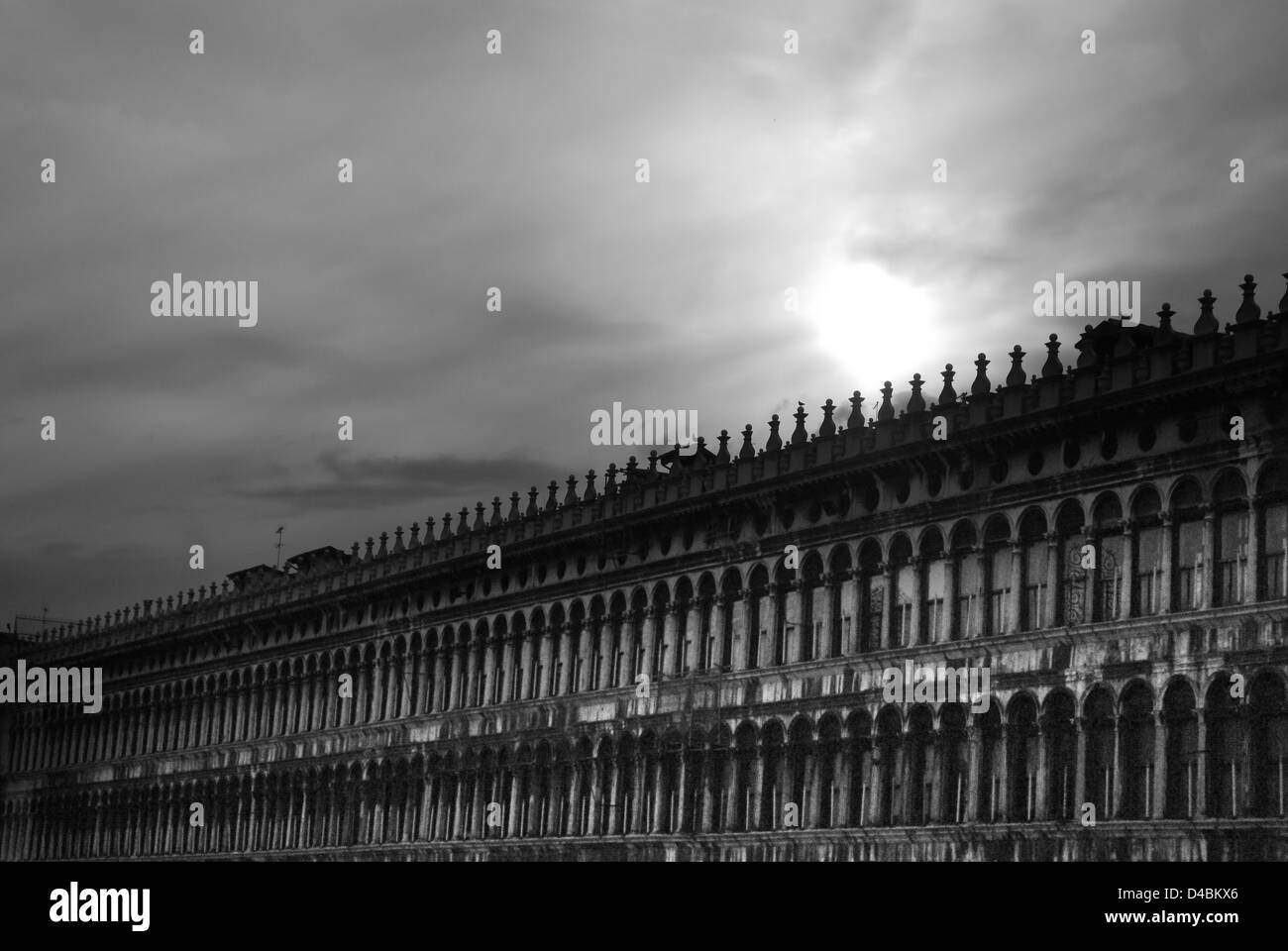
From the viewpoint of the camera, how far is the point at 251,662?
84.3m

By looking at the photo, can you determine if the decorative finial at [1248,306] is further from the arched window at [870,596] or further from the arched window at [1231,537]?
the arched window at [870,596]

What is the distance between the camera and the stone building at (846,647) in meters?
43.8

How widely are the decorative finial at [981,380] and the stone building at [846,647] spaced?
0.05 meters

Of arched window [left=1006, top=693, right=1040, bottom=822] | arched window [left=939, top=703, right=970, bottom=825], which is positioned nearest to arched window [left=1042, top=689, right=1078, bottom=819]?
arched window [left=1006, top=693, right=1040, bottom=822]

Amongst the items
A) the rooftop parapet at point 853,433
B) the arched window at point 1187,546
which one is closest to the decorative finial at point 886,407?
the rooftop parapet at point 853,433

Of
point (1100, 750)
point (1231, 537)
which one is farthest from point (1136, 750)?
point (1231, 537)

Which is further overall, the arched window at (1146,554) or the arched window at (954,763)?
the arched window at (954,763)

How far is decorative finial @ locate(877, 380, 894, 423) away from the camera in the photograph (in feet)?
173

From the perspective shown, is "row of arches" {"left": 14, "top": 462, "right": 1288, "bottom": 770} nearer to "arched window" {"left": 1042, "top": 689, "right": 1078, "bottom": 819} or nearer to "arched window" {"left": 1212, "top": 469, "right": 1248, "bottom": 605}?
"arched window" {"left": 1212, "top": 469, "right": 1248, "bottom": 605}

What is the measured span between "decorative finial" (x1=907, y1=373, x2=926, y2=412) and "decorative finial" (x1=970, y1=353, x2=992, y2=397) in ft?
6.44

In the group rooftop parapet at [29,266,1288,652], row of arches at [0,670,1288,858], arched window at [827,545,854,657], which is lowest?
row of arches at [0,670,1288,858]
